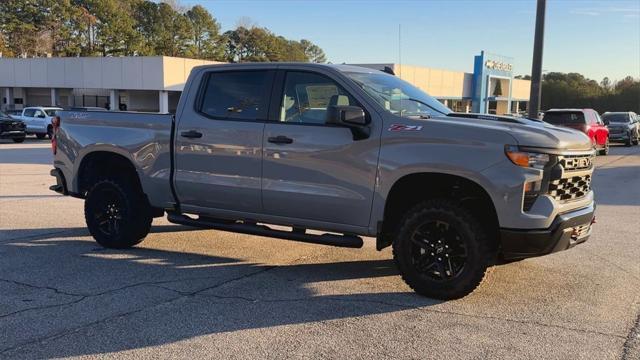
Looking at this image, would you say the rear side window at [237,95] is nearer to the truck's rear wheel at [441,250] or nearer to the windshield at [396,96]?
the windshield at [396,96]

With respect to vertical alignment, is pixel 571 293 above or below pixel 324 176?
below

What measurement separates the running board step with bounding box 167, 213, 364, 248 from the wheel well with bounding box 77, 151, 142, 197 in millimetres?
838

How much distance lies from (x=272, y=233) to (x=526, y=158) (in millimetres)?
2534

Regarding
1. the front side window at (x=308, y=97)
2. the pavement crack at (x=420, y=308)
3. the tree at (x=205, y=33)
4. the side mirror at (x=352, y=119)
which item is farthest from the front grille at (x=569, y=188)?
the tree at (x=205, y=33)

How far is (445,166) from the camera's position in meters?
5.05

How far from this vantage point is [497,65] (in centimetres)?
5269

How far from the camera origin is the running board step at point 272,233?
18.3ft

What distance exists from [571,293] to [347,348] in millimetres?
2515

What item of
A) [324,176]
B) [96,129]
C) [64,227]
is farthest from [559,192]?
[64,227]

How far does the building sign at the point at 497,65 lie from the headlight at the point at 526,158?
47.2 m

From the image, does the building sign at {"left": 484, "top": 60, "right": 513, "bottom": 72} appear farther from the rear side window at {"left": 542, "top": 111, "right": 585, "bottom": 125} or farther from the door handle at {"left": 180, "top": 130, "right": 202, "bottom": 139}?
the door handle at {"left": 180, "top": 130, "right": 202, "bottom": 139}

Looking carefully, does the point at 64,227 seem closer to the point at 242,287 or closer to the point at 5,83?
the point at 242,287

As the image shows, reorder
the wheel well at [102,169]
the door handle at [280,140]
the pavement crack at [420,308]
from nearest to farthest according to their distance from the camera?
the pavement crack at [420,308] → the door handle at [280,140] → the wheel well at [102,169]

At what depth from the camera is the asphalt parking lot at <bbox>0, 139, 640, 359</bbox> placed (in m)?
4.28
